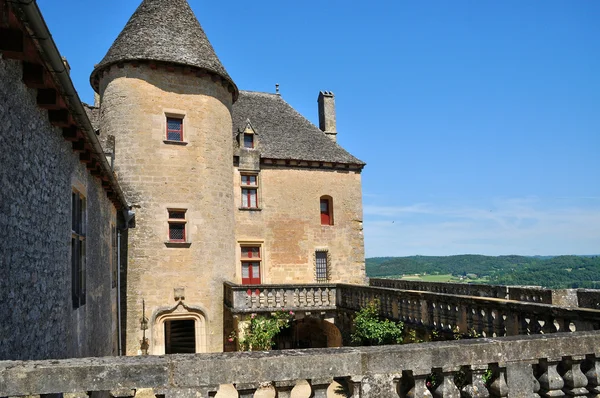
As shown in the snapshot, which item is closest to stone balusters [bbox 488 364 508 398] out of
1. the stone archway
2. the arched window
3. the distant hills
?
the stone archway

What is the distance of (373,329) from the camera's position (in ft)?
41.2

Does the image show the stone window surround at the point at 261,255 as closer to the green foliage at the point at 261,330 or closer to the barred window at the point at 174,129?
the green foliage at the point at 261,330

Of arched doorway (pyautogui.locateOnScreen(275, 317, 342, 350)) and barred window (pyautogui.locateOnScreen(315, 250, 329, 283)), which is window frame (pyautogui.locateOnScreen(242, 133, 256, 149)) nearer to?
barred window (pyautogui.locateOnScreen(315, 250, 329, 283))

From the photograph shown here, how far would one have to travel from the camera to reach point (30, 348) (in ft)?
15.7

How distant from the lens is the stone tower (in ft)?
51.9

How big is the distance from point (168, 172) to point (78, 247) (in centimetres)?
860

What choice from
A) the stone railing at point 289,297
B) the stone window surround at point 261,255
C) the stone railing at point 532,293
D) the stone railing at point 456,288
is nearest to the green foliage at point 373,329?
the stone railing at point 289,297

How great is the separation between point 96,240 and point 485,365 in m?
→ 8.17

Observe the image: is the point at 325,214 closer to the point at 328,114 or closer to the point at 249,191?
the point at 249,191

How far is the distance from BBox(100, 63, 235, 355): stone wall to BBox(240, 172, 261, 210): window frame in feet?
8.51

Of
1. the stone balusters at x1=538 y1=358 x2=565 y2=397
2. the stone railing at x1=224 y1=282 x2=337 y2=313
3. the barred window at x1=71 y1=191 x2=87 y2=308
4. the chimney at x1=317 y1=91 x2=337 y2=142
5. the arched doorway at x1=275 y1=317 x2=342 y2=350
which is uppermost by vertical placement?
the chimney at x1=317 y1=91 x2=337 y2=142

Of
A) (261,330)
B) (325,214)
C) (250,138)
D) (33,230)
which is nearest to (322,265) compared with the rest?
(325,214)

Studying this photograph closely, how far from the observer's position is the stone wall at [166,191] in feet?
51.7

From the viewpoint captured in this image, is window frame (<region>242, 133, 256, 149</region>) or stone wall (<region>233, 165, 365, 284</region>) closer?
window frame (<region>242, 133, 256, 149</region>)
